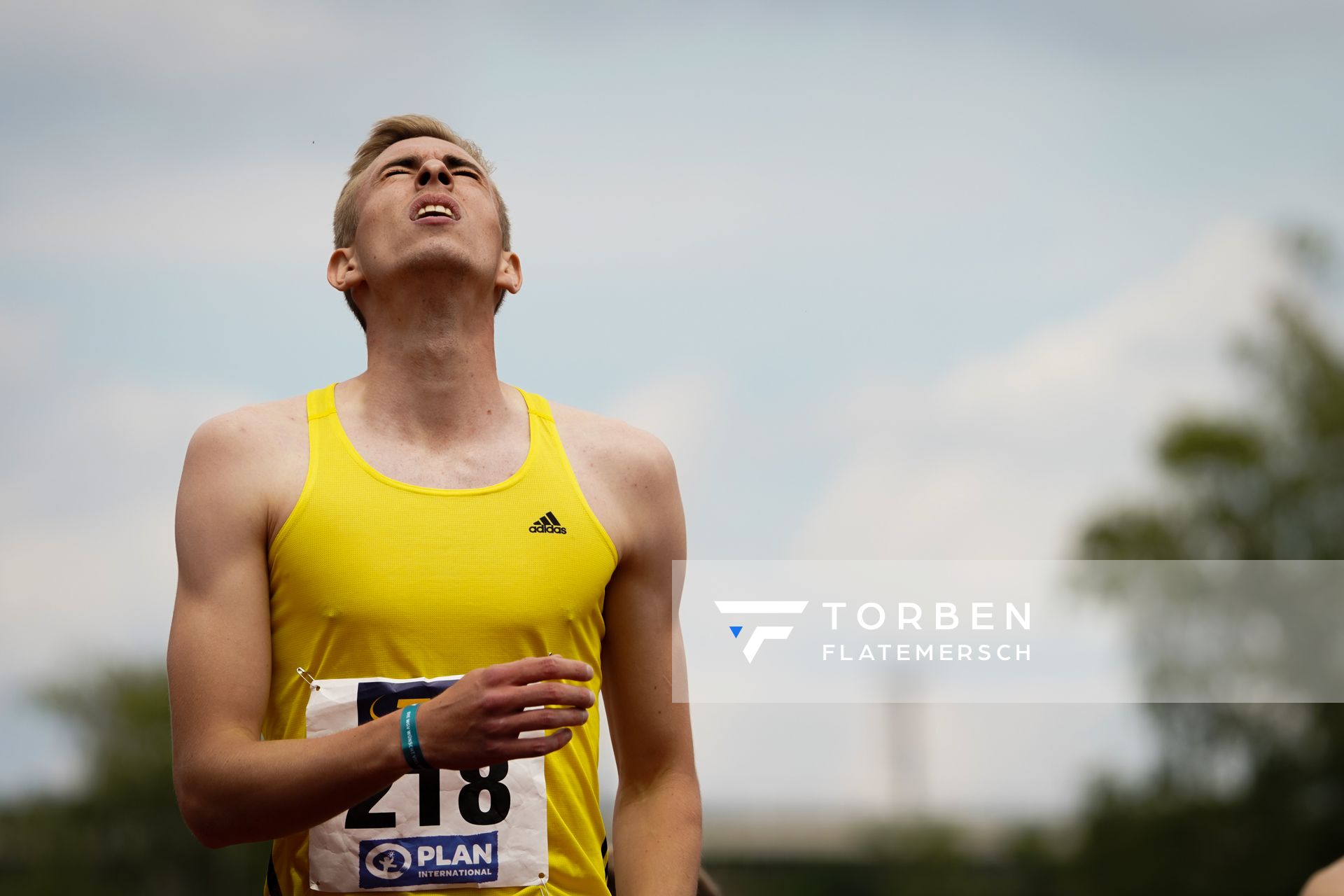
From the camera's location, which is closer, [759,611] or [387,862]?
[387,862]

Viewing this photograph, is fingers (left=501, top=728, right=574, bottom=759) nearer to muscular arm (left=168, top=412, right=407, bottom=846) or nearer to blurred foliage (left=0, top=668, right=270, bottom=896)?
muscular arm (left=168, top=412, right=407, bottom=846)

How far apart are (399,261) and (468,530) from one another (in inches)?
29.1

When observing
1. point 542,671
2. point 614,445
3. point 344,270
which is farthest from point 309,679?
point 344,270

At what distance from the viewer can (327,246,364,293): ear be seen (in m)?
3.66

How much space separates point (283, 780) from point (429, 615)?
19.7 inches

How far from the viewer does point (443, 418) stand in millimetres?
3418

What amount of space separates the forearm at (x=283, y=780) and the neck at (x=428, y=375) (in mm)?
858

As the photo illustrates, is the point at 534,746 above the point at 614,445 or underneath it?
underneath

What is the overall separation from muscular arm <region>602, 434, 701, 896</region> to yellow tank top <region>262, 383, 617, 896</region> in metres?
0.16

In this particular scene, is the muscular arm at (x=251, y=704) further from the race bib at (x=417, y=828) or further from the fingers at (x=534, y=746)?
the race bib at (x=417, y=828)

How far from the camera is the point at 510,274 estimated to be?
12.6 ft

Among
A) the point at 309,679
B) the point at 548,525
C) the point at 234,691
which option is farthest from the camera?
the point at 548,525

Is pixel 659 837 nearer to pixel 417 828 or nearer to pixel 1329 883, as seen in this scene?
pixel 417 828

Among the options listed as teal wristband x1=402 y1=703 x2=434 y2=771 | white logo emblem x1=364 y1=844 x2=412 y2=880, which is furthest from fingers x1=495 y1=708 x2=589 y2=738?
white logo emblem x1=364 y1=844 x2=412 y2=880
